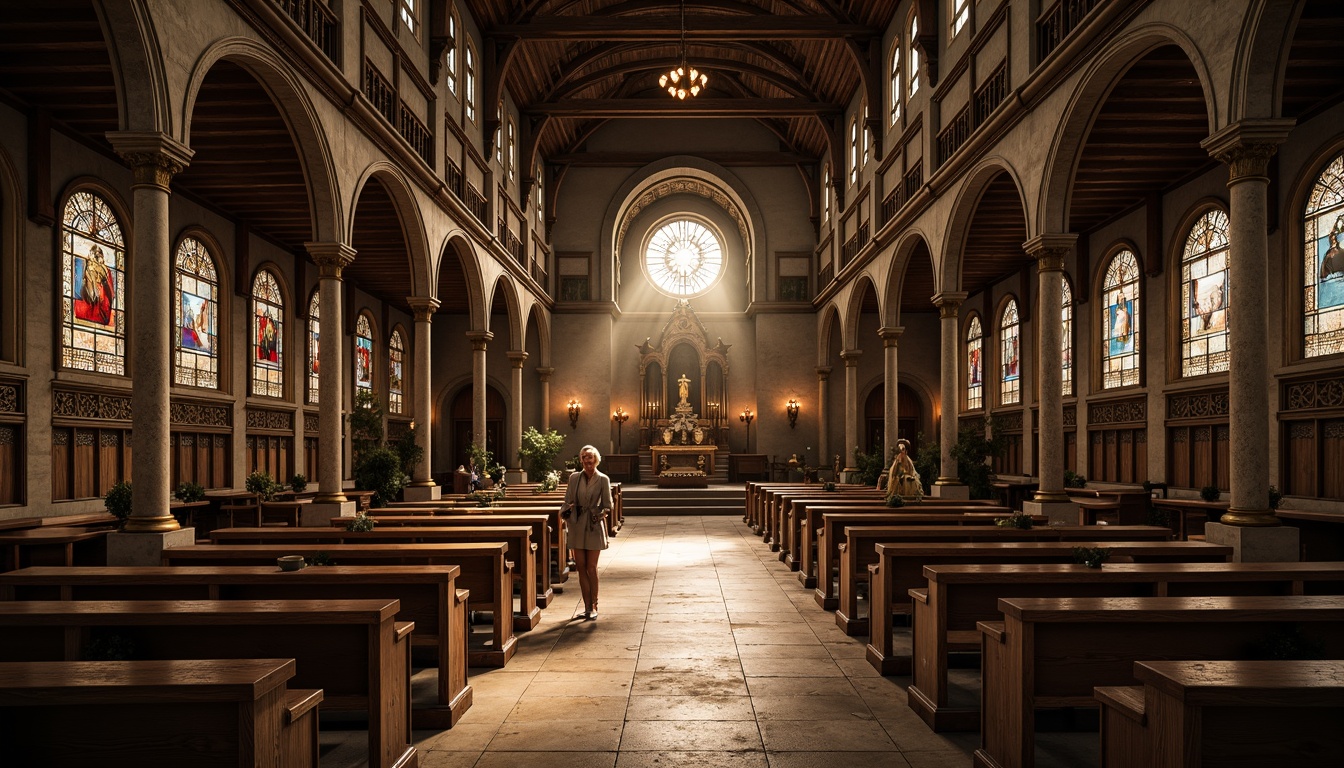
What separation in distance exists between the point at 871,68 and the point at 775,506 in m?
11.3

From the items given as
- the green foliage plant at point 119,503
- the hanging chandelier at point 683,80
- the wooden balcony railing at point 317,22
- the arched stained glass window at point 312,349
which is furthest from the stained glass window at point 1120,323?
the arched stained glass window at point 312,349

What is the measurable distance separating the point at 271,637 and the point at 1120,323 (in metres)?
16.4

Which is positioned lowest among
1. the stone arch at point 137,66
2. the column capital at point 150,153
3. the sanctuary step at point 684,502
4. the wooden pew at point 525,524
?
the sanctuary step at point 684,502

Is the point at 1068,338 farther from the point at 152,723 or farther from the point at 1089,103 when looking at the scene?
the point at 152,723

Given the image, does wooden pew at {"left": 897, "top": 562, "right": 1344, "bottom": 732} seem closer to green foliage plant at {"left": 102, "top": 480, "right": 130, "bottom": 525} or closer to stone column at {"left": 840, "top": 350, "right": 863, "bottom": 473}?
green foliage plant at {"left": 102, "top": 480, "right": 130, "bottom": 525}

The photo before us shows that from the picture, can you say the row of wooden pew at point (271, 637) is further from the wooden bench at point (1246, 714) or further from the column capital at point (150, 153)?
the column capital at point (150, 153)

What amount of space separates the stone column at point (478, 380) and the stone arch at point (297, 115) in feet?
26.0

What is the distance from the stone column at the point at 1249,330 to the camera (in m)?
8.04

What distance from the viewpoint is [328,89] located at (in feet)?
38.4

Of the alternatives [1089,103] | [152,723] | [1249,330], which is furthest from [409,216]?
Result: [152,723]

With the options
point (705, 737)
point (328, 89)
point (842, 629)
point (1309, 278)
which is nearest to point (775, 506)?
point (842, 629)

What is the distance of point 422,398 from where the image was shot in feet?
55.7

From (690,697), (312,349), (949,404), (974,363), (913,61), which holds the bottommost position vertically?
(690,697)

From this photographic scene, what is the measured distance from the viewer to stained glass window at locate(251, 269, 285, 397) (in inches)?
701
